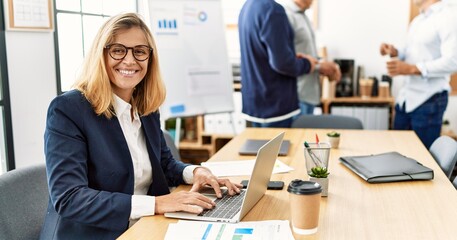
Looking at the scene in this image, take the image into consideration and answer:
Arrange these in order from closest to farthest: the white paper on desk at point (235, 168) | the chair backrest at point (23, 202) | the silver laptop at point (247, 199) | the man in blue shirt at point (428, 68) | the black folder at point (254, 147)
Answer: the silver laptop at point (247, 199)
the chair backrest at point (23, 202)
the white paper on desk at point (235, 168)
the black folder at point (254, 147)
the man in blue shirt at point (428, 68)

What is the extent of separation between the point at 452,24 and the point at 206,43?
5.33 feet

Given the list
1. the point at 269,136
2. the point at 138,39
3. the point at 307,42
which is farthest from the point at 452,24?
the point at 138,39

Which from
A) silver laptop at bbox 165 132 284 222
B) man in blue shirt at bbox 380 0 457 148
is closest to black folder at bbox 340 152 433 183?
silver laptop at bbox 165 132 284 222

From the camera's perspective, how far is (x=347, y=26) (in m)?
4.60

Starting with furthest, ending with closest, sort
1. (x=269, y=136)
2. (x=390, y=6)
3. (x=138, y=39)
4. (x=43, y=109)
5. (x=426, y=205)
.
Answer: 1. (x=390, y=6)
2. (x=269, y=136)
3. (x=43, y=109)
4. (x=138, y=39)
5. (x=426, y=205)

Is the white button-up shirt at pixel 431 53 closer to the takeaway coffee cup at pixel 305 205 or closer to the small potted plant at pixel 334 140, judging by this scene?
the small potted plant at pixel 334 140

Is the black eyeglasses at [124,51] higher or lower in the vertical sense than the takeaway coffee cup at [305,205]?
higher

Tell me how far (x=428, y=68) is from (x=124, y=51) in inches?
85.2

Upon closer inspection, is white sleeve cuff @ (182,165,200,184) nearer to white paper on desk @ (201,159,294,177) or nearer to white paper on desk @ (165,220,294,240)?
white paper on desk @ (201,159,294,177)

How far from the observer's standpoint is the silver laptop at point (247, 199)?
1.37m

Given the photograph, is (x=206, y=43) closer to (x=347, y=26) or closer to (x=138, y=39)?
(x=347, y=26)

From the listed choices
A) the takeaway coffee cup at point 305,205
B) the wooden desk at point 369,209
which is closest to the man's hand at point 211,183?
the wooden desk at point 369,209

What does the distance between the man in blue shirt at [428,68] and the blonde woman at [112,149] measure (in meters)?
1.93

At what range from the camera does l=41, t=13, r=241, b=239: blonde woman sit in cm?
143
